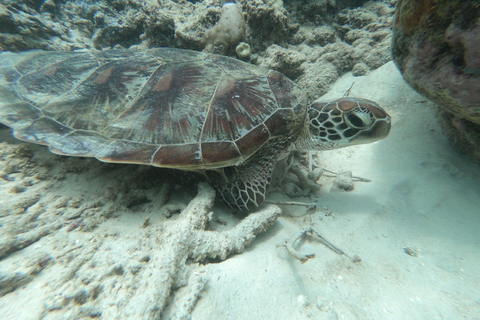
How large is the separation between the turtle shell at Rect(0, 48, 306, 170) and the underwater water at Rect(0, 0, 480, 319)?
0.02 m

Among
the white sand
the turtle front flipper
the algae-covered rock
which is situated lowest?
the white sand

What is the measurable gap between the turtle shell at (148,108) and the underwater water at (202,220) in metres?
0.02

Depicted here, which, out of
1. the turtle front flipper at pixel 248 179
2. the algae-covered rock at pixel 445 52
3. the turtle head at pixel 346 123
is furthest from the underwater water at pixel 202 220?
the algae-covered rock at pixel 445 52

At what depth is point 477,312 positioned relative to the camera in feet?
3.25

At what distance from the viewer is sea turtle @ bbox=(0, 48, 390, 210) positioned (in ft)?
5.06

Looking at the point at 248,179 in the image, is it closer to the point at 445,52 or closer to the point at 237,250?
the point at 237,250

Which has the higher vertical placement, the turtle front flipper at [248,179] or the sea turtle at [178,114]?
the sea turtle at [178,114]

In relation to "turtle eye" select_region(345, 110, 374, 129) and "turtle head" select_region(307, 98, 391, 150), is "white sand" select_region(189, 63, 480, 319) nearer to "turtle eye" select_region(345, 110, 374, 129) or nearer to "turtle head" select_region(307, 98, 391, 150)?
"turtle head" select_region(307, 98, 391, 150)

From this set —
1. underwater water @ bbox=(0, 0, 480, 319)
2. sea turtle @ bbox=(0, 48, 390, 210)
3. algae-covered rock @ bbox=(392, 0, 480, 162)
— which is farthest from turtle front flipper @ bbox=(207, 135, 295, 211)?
algae-covered rock @ bbox=(392, 0, 480, 162)

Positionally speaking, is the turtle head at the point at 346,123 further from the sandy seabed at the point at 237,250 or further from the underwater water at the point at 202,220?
the sandy seabed at the point at 237,250

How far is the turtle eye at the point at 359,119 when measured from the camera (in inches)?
70.8

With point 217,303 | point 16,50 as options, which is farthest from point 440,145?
point 16,50

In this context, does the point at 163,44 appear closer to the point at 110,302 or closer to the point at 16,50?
the point at 16,50

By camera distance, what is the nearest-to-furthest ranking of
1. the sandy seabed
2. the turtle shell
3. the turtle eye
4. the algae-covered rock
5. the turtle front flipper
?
the sandy seabed → the algae-covered rock → the turtle shell → the turtle front flipper → the turtle eye
